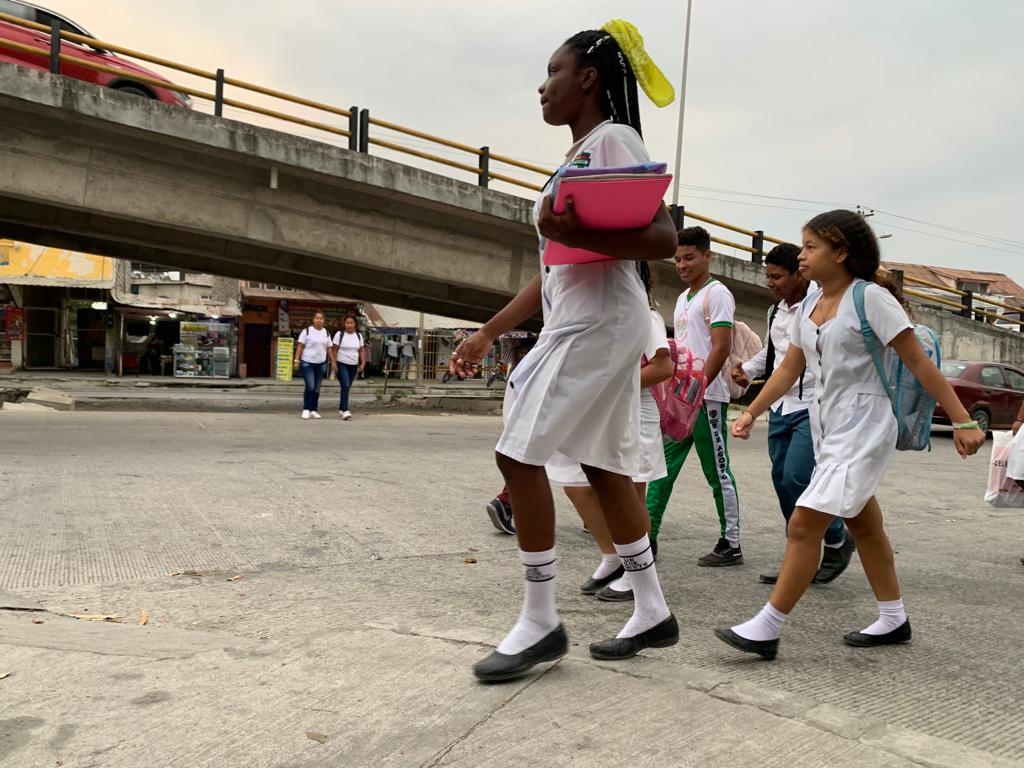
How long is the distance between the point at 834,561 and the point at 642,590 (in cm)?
192

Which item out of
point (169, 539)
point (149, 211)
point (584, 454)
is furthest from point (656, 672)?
point (149, 211)

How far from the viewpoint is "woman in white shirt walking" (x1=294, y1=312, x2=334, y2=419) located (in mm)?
13695

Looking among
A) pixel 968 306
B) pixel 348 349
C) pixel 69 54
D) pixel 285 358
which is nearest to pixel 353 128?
pixel 348 349

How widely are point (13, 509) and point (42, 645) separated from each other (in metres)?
2.85

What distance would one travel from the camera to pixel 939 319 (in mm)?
23469

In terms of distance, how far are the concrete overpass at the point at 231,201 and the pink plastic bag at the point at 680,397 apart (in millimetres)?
10471

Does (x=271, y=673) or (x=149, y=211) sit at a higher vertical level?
(x=149, y=211)

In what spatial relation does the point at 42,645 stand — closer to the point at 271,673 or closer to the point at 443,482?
the point at 271,673

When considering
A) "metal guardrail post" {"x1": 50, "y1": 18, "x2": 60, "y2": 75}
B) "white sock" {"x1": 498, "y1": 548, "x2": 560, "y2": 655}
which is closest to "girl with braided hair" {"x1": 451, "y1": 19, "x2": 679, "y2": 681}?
"white sock" {"x1": 498, "y1": 548, "x2": 560, "y2": 655}

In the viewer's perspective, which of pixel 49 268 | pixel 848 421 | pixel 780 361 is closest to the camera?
pixel 848 421

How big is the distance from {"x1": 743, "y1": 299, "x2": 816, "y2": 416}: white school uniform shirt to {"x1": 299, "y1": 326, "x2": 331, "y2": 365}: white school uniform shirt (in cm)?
1002

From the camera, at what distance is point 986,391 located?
1644cm

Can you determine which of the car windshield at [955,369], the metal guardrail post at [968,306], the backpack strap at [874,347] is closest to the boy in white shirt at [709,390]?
the backpack strap at [874,347]

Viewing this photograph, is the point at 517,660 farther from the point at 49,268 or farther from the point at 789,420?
the point at 49,268
